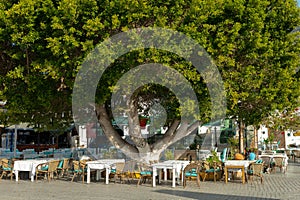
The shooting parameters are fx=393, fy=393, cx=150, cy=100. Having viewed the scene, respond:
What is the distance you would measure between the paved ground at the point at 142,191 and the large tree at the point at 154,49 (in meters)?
2.64

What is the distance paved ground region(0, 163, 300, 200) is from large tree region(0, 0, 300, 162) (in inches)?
104

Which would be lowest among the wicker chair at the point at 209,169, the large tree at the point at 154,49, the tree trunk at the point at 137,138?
the wicker chair at the point at 209,169

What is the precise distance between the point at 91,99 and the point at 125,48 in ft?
7.93

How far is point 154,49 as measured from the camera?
41.6 feet

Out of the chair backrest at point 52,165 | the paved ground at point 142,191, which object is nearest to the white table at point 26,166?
the paved ground at point 142,191

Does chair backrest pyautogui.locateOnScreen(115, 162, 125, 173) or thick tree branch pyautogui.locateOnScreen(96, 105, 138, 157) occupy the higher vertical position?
thick tree branch pyautogui.locateOnScreen(96, 105, 138, 157)

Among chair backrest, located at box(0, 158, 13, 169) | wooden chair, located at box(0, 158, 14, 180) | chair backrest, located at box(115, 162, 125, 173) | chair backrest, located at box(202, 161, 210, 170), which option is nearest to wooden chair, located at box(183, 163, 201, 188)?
chair backrest, located at box(202, 161, 210, 170)

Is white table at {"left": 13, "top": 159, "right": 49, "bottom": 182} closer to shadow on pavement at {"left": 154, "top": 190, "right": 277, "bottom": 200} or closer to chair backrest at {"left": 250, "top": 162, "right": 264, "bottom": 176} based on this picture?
shadow on pavement at {"left": 154, "top": 190, "right": 277, "bottom": 200}

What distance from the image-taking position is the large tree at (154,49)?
41.8 ft

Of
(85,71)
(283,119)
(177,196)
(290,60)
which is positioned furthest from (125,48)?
(283,119)

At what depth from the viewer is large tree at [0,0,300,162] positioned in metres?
12.7

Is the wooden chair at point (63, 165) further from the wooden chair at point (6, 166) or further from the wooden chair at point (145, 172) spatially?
the wooden chair at point (145, 172)

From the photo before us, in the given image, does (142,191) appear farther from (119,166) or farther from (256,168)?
(256,168)

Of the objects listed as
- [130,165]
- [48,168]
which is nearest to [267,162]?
[130,165]
